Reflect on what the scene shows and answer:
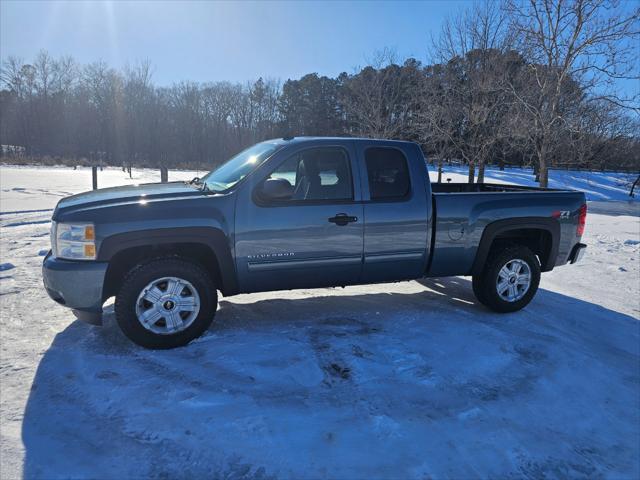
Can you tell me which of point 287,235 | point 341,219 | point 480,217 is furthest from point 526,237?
point 287,235

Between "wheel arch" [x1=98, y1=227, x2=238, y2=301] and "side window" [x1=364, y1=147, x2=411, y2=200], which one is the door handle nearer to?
"side window" [x1=364, y1=147, x2=411, y2=200]

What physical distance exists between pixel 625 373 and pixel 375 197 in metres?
2.67

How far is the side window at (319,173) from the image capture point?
411 centimetres

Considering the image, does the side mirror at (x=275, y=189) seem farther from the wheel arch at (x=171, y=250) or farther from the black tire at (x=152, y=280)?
the black tire at (x=152, y=280)

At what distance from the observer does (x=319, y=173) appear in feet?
13.7

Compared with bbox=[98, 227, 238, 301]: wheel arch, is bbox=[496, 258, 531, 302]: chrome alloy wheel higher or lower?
lower

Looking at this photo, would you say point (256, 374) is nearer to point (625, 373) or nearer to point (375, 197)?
point (375, 197)

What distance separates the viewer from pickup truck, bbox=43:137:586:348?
11.6 ft

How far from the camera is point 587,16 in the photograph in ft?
41.9

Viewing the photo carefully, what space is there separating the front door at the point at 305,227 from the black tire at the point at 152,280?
1.12 feet

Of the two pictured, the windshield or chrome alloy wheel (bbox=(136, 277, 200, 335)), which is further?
the windshield

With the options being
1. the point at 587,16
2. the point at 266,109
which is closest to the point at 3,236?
the point at 587,16

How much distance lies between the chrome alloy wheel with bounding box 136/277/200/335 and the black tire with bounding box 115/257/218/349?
0.10 feet

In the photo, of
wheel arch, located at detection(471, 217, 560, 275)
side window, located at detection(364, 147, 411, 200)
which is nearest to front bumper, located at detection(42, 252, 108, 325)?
side window, located at detection(364, 147, 411, 200)
